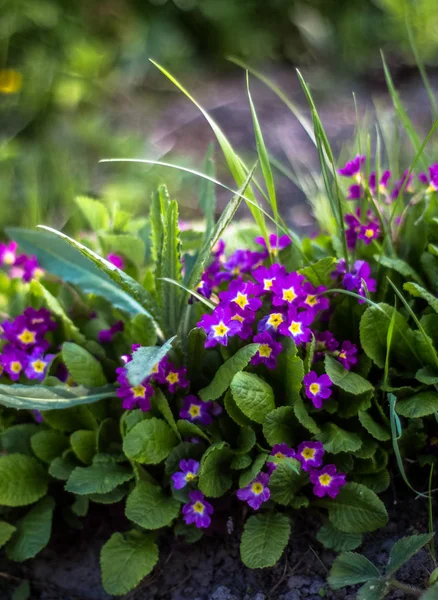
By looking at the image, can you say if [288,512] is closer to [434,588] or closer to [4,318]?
[434,588]

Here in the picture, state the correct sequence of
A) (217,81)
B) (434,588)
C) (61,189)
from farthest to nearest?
(217,81) < (61,189) < (434,588)

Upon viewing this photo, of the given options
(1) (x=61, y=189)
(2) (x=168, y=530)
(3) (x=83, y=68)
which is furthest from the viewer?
(3) (x=83, y=68)

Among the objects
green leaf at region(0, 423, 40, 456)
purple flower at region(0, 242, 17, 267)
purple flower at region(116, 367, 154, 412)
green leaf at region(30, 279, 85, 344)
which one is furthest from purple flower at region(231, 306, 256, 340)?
purple flower at region(0, 242, 17, 267)

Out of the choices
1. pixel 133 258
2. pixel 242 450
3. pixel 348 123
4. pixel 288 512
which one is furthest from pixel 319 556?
pixel 348 123

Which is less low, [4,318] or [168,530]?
[4,318]

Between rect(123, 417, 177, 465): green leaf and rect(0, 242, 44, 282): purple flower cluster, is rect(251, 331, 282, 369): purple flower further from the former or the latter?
rect(0, 242, 44, 282): purple flower cluster

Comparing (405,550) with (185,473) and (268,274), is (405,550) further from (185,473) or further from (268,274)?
(268,274)

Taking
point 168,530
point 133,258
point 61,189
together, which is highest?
point 133,258
